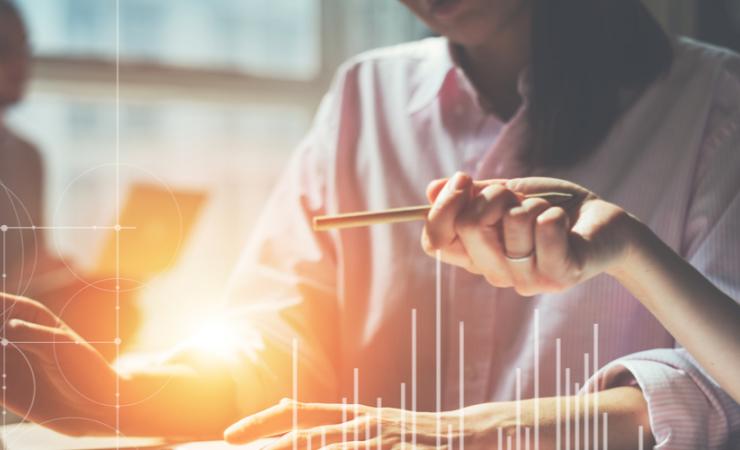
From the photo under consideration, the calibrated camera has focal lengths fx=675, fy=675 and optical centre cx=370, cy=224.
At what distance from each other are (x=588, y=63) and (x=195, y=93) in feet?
Result: 2.86

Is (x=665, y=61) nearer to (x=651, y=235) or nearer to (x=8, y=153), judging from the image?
(x=651, y=235)

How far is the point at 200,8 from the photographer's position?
4.33ft

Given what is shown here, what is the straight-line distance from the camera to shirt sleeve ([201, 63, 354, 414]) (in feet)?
2.06

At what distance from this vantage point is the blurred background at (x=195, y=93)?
1.15 m

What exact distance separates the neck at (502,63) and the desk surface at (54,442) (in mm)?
451

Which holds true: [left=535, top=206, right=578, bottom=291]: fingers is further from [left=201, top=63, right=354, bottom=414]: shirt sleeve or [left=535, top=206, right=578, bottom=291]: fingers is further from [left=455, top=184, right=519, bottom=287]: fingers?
[left=201, top=63, right=354, bottom=414]: shirt sleeve

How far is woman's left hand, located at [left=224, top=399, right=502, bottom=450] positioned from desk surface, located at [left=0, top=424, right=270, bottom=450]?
0.06 m

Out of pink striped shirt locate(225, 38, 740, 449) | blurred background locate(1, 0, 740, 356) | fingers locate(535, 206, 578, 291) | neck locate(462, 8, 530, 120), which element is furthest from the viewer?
blurred background locate(1, 0, 740, 356)

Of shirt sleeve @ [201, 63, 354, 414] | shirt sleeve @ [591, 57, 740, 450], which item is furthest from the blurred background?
shirt sleeve @ [591, 57, 740, 450]

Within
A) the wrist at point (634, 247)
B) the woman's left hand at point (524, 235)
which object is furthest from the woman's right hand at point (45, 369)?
the wrist at point (634, 247)

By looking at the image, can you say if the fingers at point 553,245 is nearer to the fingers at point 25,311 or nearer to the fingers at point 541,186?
the fingers at point 541,186

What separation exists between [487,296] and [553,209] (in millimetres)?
233

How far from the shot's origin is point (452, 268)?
2.13ft

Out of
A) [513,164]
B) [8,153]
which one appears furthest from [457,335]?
[8,153]
